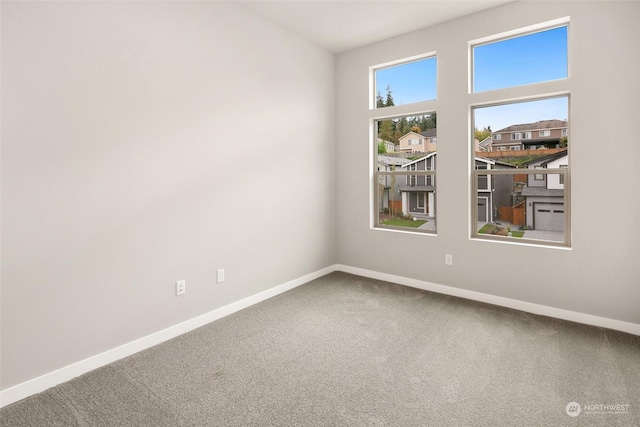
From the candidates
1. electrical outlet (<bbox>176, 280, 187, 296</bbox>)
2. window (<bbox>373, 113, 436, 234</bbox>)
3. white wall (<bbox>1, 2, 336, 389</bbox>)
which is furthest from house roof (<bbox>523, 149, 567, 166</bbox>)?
electrical outlet (<bbox>176, 280, 187, 296</bbox>)

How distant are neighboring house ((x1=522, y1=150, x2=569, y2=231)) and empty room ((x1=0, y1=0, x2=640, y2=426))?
0.06 feet

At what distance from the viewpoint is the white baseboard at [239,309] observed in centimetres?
212

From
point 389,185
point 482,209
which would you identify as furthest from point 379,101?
point 482,209

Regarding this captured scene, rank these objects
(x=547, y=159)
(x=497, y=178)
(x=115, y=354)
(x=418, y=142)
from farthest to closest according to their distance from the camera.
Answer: (x=418, y=142), (x=497, y=178), (x=547, y=159), (x=115, y=354)

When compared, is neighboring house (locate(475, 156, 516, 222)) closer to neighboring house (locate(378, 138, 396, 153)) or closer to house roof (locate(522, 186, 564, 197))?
house roof (locate(522, 186, 564, 197))

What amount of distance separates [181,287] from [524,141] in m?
3.46

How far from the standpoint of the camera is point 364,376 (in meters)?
2.23

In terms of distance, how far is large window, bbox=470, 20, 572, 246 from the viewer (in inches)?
123

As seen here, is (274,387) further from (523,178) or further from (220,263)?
(523,178)

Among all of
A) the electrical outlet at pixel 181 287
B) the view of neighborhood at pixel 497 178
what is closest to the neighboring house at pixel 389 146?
the view of neighborhood at pixel 497 178

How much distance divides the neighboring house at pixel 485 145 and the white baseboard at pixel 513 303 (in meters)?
1.48

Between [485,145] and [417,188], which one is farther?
[417,188]

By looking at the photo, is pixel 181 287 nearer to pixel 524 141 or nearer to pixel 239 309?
pixel 239 309
